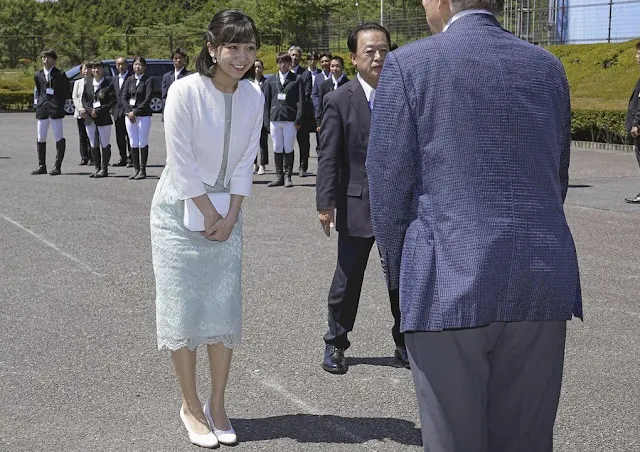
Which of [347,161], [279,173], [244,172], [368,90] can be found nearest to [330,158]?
[347,161]

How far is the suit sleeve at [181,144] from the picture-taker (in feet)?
14.4

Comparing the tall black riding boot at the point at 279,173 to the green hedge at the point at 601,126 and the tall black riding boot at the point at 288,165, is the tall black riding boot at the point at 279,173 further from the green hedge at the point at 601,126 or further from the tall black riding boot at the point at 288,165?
the green hedge at the point at 601,126

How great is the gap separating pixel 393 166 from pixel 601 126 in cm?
1935

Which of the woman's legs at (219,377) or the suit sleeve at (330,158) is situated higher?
the suit sleeve at (330,158)

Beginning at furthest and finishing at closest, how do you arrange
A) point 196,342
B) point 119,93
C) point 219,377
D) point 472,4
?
point 119,93, point 219,377, point 196,342, point 472,4

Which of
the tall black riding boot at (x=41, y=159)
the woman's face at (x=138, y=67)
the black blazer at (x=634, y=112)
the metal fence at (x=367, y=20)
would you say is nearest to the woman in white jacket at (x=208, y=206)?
the black blazer at (x=634, y=112)

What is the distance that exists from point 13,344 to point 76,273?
2.20 meters

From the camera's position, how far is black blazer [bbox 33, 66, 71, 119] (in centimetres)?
1652

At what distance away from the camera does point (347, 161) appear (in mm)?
5680

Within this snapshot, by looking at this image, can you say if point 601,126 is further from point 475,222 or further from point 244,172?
point 475,222

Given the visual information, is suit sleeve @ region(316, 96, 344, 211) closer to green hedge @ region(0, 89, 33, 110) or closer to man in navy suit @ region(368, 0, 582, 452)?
man in navy suit @ region(368, 0, 582, 452)

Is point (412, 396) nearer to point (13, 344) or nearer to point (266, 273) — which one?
point (13, 344)

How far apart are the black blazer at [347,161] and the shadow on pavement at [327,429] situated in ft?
3.80

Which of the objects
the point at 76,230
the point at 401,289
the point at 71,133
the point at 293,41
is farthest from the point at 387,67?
the point at 293,41
